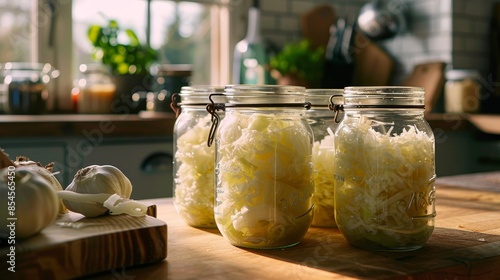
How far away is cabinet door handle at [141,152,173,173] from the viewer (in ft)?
6.35

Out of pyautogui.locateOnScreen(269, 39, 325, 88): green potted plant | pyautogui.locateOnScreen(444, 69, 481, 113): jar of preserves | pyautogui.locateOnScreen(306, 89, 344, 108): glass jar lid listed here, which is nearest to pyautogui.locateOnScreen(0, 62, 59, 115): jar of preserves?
pyautogui.locateOnScreen(269, 39, 325, 88): green potted plant

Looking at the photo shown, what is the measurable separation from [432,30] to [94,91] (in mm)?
1702

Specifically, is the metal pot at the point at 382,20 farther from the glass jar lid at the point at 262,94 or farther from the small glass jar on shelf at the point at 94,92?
the glass jar lid at the point at 262,94

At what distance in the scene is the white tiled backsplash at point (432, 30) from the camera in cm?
282

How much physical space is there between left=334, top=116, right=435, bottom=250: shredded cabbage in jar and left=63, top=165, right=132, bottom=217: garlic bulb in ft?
0.95

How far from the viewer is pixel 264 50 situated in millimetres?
2674

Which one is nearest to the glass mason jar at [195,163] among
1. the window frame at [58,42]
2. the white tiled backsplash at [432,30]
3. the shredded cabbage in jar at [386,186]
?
the shredded cabbage in jar at [386,186]

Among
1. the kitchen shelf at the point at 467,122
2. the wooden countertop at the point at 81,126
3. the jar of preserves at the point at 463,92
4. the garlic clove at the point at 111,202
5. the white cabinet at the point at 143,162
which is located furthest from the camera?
the jar of preserves at the point at 463,92

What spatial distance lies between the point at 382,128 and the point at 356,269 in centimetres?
19

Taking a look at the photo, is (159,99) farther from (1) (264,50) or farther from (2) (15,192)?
(2) (15,192)

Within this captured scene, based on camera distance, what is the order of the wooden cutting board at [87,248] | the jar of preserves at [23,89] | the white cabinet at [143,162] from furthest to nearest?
the jar of preserves at [23,89] → the white cabinet at [143,162] → the wooden cutting board at [87,248]

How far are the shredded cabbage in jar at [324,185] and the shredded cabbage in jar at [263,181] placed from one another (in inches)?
4.5

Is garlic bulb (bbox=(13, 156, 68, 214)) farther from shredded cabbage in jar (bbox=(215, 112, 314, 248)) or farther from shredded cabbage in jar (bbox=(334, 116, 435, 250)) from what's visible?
shredded cabbage in jar (bbox=(334, 116, 435, 250))

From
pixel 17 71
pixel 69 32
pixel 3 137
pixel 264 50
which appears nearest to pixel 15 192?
pixel 3 137
